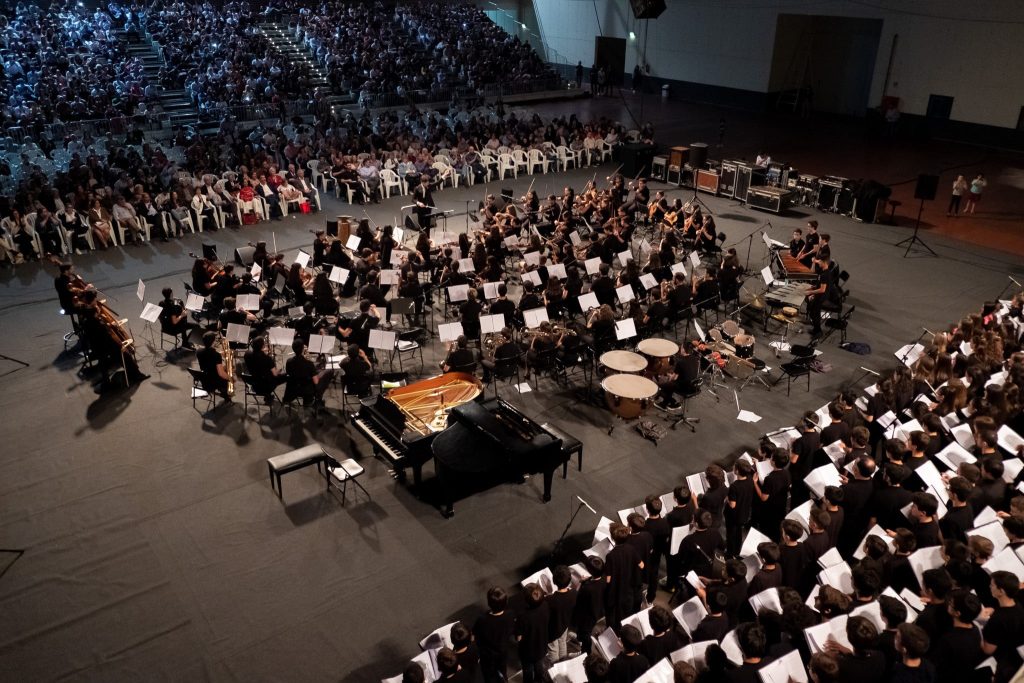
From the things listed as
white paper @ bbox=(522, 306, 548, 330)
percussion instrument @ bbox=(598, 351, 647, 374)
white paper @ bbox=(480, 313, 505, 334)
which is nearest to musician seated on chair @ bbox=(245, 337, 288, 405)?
white paper @ bbox=(480, 313, 505, 334)

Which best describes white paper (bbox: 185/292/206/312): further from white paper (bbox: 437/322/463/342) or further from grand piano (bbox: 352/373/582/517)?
grand piano (bbox: 352/373/582/517)

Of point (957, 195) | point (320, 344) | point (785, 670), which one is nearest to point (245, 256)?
point (320, 344)

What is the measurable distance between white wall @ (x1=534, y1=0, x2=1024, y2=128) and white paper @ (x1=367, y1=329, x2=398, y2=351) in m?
26.8

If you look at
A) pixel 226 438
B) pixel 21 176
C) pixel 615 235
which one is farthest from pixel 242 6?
pixel 226 438

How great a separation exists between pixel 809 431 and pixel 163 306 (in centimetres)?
1067

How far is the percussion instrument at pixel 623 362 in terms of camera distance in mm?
11000

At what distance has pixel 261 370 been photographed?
436 inches

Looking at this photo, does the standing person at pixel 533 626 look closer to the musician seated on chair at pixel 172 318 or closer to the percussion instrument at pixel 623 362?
the percussion instrument at pixel 623 362

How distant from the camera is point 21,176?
2214 cm

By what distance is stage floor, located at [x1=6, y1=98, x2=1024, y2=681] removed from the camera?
748 cm

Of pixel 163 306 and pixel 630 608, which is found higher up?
pixel 163 306

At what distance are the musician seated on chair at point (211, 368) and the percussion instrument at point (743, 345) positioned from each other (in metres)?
8.26

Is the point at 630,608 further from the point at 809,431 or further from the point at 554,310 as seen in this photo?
the point at 554,310

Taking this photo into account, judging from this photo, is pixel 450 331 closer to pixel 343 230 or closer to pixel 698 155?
pixel 343 230
